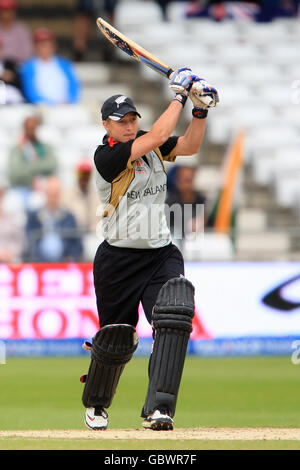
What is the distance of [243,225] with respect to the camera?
14.9 metres

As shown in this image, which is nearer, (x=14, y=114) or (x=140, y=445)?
(x=140, y=445)

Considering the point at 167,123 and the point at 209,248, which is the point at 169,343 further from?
the point at 209,248

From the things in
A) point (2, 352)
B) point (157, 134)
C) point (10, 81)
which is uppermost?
point (10, 81)

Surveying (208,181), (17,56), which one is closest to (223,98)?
(208,181)

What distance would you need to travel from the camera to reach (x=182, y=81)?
6.36m

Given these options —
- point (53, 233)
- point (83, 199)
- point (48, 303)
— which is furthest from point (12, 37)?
point (48, 303)

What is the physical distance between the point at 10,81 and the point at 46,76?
1.73ft

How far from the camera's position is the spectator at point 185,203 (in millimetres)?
12461

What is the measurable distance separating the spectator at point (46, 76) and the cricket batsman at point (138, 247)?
8782mm

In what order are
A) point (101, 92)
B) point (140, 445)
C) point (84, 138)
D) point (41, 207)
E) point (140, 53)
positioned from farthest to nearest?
point (101, 92)
point (84, 138)
point (41, 207)
point (140, 53)
point (140, 445)

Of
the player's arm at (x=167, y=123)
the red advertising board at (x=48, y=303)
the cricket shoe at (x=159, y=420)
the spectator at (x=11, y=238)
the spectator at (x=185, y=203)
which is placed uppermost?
the spectator at (x=185, y=203)

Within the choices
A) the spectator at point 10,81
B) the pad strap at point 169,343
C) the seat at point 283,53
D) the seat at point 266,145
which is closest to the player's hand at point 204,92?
the pad strap at point 169,343

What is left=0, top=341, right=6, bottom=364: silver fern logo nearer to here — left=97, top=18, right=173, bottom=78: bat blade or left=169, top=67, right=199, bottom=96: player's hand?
left=97, top=18, right=173, bottom=78: bat blade

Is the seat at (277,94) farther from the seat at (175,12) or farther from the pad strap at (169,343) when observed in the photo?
the pad strap at (169,343)
